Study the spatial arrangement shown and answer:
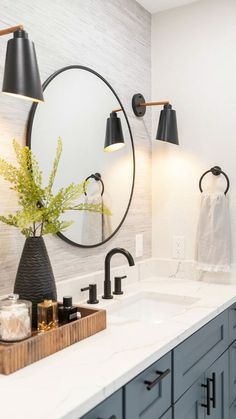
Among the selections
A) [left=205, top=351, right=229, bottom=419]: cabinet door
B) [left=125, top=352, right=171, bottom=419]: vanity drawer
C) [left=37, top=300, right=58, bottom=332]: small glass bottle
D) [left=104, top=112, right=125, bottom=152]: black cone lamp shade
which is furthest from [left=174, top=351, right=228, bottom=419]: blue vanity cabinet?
[left=104, top=112, right=125, bottom=152]: black cone lamp shade

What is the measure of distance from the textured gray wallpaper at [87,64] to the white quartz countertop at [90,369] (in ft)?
1.33

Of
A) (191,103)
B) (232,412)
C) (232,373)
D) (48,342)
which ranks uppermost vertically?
(191,103)

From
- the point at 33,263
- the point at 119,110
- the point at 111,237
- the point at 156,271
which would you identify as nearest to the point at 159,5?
the point at 119,110

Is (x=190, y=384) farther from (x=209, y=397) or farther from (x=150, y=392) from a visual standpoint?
(x=150, y=392)

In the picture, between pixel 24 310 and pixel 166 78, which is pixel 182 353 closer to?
pixel 24 310

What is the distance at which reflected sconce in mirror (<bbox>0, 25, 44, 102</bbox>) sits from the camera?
3.98ft

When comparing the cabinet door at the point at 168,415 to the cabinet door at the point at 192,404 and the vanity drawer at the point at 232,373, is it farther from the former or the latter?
the vanity drawer at the point at 232,373

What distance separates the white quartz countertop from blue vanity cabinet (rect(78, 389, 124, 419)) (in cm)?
3

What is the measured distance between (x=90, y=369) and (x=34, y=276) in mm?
364

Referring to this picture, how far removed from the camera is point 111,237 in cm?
205

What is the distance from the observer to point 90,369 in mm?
1095

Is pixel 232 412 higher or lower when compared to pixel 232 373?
lower

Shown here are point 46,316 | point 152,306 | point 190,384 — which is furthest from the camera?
point 152,306

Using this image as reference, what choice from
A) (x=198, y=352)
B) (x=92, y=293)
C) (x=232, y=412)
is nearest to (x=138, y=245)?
(x=92, y=293)
